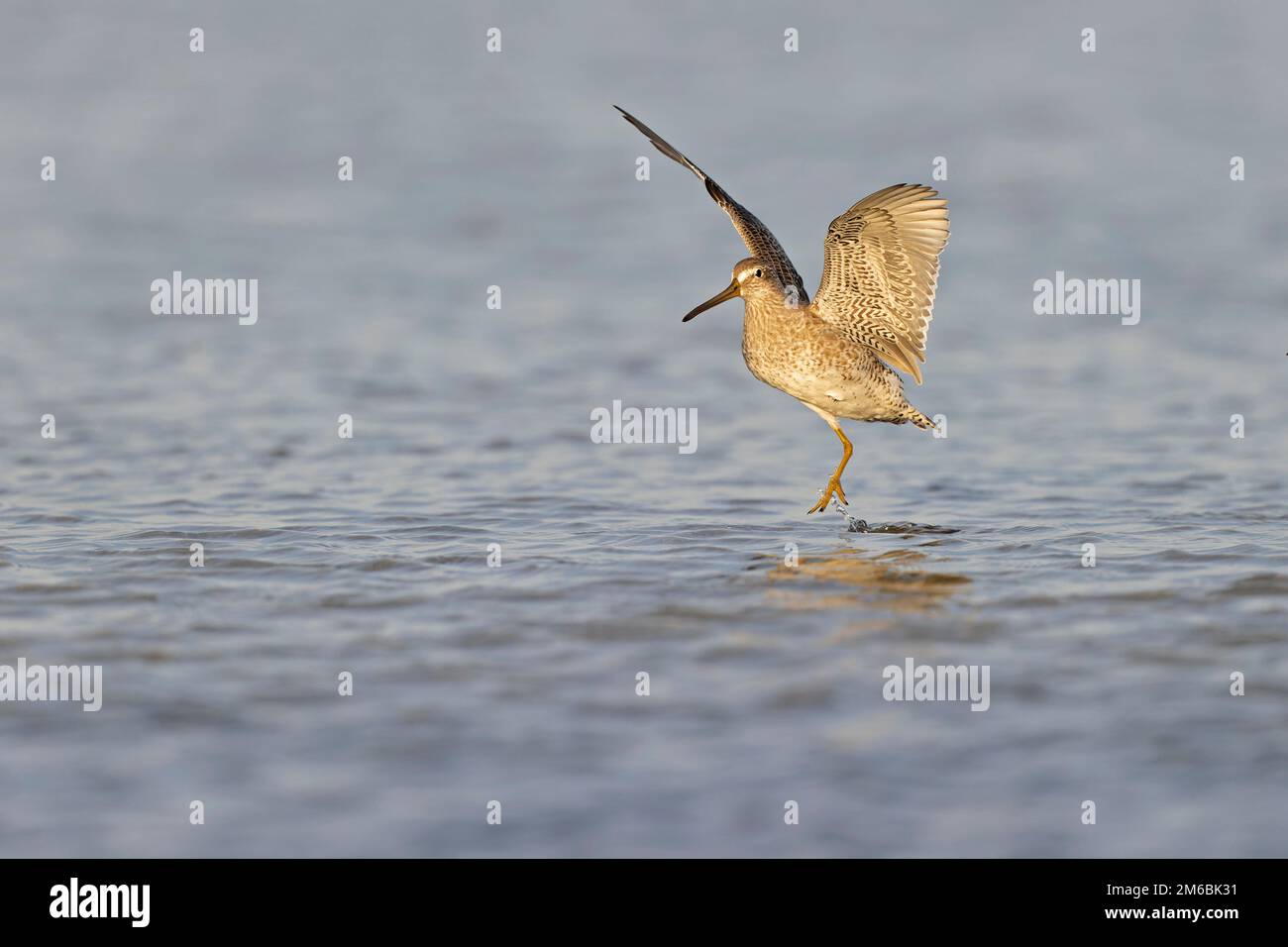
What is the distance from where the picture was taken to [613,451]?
1112 cm

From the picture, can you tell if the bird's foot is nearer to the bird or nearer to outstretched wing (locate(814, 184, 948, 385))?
the bird

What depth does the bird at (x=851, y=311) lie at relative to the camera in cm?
912

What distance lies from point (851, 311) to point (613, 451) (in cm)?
229

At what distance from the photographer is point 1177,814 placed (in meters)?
5.17

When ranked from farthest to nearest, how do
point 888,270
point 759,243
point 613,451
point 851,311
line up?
point 613,451 < point 759,243 < point 851,311 < point 888,270

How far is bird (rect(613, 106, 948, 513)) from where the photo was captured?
9125mm

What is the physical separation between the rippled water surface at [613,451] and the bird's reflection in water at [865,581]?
0.04 metres

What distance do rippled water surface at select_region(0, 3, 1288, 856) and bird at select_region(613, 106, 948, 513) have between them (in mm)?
751

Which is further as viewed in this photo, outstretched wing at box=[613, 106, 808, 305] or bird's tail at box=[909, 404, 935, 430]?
outstretched wing at box=[613, 106, 808, 305]

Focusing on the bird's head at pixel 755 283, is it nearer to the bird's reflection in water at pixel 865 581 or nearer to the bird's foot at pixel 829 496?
the bird's foot at pixel 829 496

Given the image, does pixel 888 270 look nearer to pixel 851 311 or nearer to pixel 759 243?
pixel 851 311

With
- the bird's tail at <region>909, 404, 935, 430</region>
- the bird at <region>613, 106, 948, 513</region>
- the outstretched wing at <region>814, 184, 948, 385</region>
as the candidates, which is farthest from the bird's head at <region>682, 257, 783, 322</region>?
the bird's tail at <region>909, 404, 935, 430</region>

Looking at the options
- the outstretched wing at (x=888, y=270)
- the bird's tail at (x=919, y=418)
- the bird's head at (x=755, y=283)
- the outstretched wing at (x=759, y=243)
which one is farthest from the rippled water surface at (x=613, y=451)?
the outstretched wing at (x=759, y=243)

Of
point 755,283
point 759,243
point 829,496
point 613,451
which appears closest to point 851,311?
point 755,283
